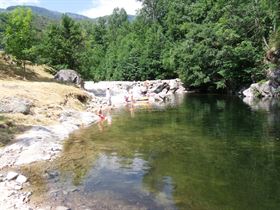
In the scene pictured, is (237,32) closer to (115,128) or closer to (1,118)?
(115,128)

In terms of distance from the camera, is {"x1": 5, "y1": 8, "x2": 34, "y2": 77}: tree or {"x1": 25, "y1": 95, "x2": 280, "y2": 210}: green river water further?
{"x1": 5, "y1": 8, "x2": 34, "y2": 77}: tree

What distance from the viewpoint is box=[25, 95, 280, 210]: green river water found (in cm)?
1516

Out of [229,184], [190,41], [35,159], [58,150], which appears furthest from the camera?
[190,41]

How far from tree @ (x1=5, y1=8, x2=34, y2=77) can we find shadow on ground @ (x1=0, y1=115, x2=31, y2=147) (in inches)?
1085

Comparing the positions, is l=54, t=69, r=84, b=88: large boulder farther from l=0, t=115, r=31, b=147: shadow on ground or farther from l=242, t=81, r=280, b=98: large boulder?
l=0, t=115, r=31, b=147: shadow on ground

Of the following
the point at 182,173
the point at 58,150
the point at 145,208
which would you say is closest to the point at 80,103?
the point at 58,150

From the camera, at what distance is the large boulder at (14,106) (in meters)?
30.5

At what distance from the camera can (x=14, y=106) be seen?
31281 millimetres

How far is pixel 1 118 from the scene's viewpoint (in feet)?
88.8

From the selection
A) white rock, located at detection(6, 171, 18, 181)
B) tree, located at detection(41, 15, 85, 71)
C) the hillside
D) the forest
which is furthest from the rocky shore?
tree, located at detection(41, 15, 85, 71)

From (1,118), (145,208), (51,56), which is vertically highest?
(51,56)

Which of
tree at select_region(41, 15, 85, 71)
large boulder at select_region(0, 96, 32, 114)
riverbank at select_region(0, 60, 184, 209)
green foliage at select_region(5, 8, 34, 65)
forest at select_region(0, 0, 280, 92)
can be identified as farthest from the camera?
tree at select_region(41, 15, 85, 71)

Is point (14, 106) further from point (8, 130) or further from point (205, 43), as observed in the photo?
point (205, 43)

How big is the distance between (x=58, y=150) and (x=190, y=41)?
56.1m
